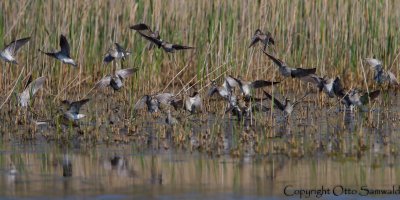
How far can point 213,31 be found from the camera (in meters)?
11.1

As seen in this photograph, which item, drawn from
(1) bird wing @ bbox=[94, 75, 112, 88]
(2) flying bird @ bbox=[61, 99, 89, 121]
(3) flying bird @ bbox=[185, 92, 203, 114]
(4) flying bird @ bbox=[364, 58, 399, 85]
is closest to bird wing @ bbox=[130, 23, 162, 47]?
(1) bird wing @ bbox=[94, 75, 112, 88]

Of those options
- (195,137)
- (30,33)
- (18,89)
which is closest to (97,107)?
(18,89)

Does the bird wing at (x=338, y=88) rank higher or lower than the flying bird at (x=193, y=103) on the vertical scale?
higher

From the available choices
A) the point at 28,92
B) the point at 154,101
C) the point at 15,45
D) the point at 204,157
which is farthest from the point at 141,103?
the point at 204,157

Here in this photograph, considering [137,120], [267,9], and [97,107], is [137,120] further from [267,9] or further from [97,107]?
[267,9]

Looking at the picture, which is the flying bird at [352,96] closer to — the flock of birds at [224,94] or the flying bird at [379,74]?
the flock of birds at [224,94]

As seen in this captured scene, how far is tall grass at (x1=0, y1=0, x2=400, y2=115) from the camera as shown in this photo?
10.9 m

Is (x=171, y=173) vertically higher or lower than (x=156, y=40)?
lower

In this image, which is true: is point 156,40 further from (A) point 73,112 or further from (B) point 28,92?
(A) point 73,112

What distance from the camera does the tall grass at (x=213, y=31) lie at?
10.9m

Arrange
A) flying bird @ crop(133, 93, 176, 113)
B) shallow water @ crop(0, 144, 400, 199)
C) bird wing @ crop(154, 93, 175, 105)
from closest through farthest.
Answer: shallow water @ crop(0, 144, 400, 199), flying bird @ crop(133, 93, 176, 113), bird wing @ crop(154, 93, 175, 105)

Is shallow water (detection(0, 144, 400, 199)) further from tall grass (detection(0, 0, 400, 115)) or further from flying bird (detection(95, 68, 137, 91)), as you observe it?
tall grass (detection(0, 0, 400, 115))

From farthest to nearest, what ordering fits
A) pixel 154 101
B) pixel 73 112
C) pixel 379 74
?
1. pixel 379 74
2. pixel 154 101
3. pixel 73 112

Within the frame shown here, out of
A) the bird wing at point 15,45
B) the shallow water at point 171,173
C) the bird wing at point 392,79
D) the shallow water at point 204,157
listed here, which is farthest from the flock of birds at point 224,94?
the shallow water at point 171,173
